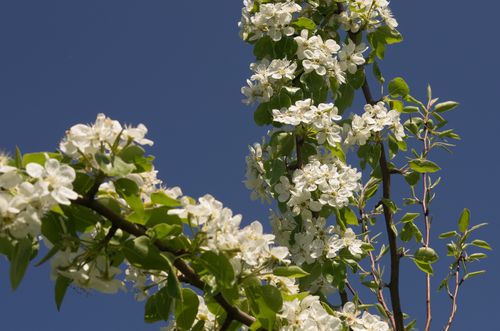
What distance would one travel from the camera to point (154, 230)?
1.99m

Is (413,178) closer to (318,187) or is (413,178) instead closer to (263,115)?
(318,187)

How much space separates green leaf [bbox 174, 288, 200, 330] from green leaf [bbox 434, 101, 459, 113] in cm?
197

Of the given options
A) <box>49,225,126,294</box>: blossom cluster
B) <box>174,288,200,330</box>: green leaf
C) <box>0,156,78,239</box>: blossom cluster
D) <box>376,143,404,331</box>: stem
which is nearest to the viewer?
<box>0,156,78,239</box>: blossom cluster

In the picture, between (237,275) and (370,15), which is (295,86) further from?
(237,275)

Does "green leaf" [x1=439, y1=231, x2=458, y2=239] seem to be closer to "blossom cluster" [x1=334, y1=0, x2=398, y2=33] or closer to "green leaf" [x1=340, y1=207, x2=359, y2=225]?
"green leaf" [x1=340, y1=207, x2=359, y2=225]

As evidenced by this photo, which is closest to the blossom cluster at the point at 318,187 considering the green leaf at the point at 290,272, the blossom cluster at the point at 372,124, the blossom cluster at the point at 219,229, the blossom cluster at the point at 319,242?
the blossom cluster at the point at 319,242

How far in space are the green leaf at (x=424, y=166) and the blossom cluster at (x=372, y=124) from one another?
13 centimetres

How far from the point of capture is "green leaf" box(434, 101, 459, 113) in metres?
3.76

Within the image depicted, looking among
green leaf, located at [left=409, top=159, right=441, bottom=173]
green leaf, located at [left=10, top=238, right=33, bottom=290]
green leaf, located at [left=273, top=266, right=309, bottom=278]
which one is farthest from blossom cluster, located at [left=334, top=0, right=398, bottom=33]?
green leaf, located at [left=10, top=238, right=33, bottom=290]

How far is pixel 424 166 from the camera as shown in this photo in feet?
11.7

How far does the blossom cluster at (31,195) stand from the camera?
5.86 feet

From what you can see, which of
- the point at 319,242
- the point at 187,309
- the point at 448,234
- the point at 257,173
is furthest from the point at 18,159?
the point at 448,234

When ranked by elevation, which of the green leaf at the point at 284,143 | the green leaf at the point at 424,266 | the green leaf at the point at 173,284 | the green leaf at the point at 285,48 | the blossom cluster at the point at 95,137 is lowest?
the green leaf at the point at 173,284

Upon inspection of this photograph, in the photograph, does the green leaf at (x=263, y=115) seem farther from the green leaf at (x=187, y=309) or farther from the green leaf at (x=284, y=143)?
the green leaf at (x=187, y=309)
